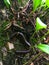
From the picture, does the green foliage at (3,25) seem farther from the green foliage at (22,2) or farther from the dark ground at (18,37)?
the green foliage at (22,2)

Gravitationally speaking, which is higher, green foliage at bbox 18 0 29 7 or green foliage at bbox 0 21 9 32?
green foliage at bbox 18 0 29 7

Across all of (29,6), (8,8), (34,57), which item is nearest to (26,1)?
(29,6)

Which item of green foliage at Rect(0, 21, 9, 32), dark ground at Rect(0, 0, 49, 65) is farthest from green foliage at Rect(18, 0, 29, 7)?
green foliage at Rect(0, 21, 9, 32)

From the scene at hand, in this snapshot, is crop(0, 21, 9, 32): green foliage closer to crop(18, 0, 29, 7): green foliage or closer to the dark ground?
the dark ground

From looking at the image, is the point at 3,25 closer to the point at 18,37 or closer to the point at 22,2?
the point at 18,37

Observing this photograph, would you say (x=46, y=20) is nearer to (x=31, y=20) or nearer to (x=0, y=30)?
(x=31, y=20)

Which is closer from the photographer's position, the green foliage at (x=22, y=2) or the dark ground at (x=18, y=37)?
the dark ground at (x=18, y=37)

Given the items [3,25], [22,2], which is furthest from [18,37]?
[22,2]

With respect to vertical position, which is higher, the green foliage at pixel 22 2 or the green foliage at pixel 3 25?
the green foliage at pixel 22 2

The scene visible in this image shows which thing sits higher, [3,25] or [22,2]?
[22,2]

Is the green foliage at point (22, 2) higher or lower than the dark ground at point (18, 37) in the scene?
higher

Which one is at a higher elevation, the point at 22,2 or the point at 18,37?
the point at 22,2

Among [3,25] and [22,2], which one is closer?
[3,25]

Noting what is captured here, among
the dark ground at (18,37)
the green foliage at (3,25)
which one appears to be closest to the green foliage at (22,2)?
the dark ground at (18,37)
